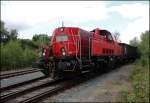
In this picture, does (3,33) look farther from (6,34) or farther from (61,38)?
(61,38)

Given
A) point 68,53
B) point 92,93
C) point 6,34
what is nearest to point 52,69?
point 68,53

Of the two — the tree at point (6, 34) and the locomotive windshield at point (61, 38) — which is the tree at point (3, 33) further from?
the locomotive windshield at point (61, 38)

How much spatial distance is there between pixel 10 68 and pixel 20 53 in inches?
125

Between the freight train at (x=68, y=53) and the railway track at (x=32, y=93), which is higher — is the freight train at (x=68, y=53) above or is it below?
above

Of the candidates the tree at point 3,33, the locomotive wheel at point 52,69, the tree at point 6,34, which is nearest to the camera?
the locomotive wheel at point 52,69

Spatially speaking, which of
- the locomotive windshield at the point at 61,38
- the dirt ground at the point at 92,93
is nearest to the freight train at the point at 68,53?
the locomotive windshield at the point at 61,38

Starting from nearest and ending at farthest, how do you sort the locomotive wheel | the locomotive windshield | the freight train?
the locomotive wheel < the freight train < the locomotive windshield

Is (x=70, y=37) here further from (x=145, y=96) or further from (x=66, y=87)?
(x=145, y=96)

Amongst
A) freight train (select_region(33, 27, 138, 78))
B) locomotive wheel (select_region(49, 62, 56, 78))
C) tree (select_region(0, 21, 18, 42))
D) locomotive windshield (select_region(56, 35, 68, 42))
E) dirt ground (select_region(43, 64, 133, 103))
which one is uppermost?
tree (select_region(0, 21, 18, 42))

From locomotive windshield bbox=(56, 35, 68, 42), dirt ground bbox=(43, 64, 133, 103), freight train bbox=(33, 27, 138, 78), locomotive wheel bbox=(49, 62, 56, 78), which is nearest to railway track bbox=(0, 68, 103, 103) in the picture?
dirt ground bbox=(43, 64, 133, 103)

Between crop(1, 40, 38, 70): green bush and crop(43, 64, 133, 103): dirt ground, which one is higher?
crop(1, 40, 38, 70): green bush

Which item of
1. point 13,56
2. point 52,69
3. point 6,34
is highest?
point 6,34

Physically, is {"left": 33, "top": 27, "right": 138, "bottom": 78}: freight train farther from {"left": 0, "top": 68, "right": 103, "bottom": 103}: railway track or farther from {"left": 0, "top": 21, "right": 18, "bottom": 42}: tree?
{"left": 0, "top": 21, "right": 18, "bottom": 42}: tree

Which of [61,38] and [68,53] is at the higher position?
[61,38]
